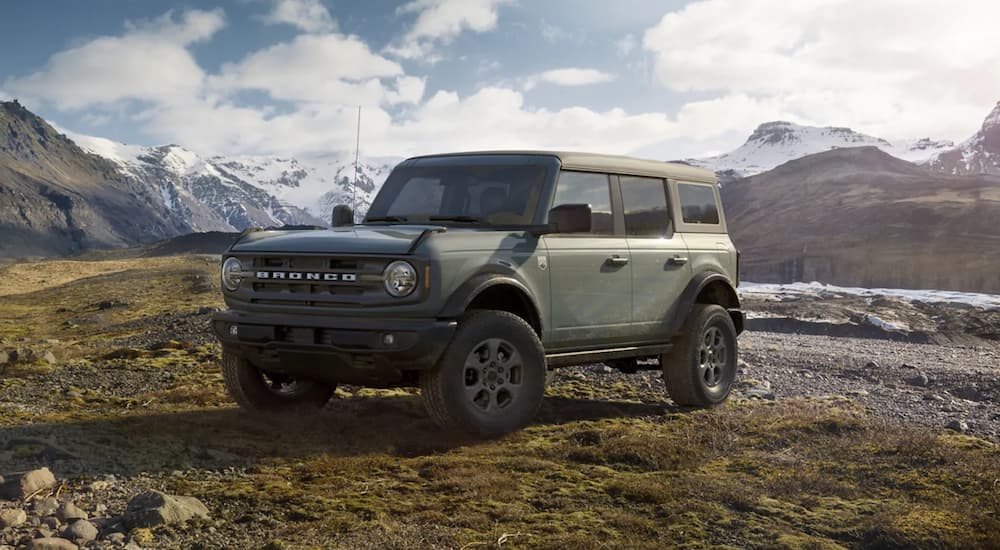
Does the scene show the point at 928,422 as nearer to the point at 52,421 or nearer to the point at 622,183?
the point at 622,183

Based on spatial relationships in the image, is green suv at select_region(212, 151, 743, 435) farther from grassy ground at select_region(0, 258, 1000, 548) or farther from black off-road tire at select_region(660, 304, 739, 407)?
grassy ground at select_region(0, 258, 1000, 548)

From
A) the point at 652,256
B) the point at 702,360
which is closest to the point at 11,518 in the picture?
the point at 652,256

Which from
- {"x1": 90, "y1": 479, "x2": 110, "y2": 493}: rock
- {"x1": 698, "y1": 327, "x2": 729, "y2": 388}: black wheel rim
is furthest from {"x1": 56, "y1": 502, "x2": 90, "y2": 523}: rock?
{"x1": 698, "y1": 327, "x2": 729, "y2": 388}: black wheel rim

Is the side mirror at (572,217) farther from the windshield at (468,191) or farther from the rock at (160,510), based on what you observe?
the rock at (160,510)

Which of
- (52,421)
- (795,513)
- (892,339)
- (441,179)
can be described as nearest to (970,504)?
(795,513)

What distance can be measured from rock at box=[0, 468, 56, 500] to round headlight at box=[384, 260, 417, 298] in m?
2.31

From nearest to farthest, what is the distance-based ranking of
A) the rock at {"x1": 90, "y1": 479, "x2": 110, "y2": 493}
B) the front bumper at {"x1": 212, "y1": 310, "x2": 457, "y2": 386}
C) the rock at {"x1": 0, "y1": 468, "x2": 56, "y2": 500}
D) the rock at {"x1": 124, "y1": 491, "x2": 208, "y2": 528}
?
the rock at {"x1": 124, "y1": 491, "x2": 208, "y2": 528}
the rock at {"x1": 0, "y1": 468, "x2": 56, "y2": 500}
the rock at {"x1": 90, "y1": 479, "x2": 110, "y2": 493}
the front bumper at {"x1": 212, "y1": 310, "x2": 457, "y2": 386}

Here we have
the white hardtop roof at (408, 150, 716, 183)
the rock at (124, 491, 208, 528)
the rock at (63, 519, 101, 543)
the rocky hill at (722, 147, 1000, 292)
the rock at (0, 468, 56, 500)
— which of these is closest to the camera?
the rock at (63, 519, 101, 543)

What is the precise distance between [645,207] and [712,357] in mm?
1710

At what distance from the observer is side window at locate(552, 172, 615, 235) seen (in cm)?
737

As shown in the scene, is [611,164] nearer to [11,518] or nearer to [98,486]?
[98,486]

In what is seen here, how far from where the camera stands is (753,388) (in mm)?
10352

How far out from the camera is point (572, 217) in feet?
22.3

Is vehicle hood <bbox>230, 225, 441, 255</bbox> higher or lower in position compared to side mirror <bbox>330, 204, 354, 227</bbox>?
lower
